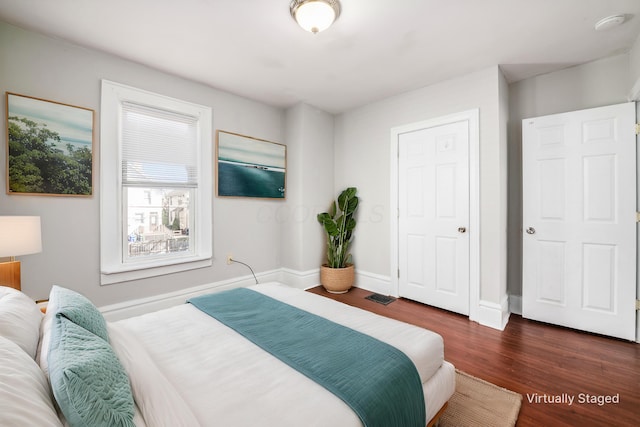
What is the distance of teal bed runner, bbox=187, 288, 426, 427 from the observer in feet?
3.40

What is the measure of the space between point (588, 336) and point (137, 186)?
4.50 meters

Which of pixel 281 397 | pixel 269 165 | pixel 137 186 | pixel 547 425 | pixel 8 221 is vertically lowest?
pixel 547 425

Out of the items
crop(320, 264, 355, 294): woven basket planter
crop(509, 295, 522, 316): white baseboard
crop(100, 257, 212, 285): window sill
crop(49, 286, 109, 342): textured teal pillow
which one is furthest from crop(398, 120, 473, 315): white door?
crop(49, 286, 109, 342): textured teal pillow

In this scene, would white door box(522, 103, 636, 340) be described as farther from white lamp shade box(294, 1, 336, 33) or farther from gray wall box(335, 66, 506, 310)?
white lamp shade box(294, 1, 336, 33)

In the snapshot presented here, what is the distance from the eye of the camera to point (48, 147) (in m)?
2.23

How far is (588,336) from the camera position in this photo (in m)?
2.52

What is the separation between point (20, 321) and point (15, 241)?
1040 millimetres

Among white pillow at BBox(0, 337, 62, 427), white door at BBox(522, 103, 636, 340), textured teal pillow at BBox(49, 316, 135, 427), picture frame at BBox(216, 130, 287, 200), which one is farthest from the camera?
picture frame at BBox(216, 130, 287, 200)

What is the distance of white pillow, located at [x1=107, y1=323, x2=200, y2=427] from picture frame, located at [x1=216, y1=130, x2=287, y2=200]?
246 cm

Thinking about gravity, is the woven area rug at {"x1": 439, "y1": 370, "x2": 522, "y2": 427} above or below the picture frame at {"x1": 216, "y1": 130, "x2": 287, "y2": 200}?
below

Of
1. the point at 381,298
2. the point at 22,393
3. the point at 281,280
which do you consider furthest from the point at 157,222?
the point at 381,298

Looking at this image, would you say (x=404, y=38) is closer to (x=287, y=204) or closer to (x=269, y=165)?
(x=269, y=165)

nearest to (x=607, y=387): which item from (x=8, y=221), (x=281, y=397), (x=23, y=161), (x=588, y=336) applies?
(x=588, y=336)

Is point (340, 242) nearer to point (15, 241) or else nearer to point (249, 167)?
point (249, 167)
